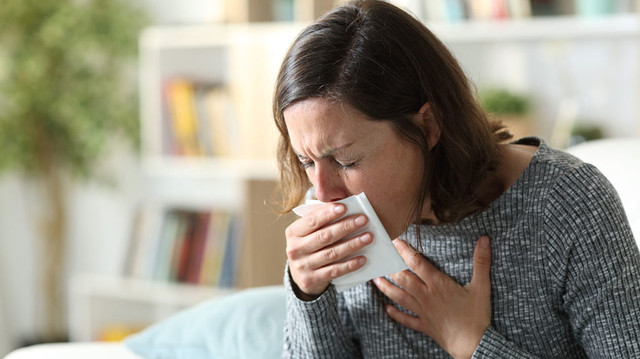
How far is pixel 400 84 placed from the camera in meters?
1.13

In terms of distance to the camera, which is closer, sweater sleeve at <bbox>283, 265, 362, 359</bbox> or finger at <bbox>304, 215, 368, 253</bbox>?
finger at <bbox>304, 215, 368, 253</bbox>

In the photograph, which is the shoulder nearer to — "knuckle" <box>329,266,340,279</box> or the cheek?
the cheek

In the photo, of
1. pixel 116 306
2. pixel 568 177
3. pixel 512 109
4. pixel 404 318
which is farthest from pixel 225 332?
pixel 116 306

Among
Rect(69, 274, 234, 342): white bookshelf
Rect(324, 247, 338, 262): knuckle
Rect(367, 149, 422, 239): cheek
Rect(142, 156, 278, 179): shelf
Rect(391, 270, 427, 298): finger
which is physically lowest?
Rect(69, 274, 234, 342): white bookshelf

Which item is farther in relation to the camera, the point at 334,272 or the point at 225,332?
the point at 225,332

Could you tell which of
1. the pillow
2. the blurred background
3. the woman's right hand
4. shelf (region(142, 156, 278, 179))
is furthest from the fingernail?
shelf (region(142, 156, 278, 179))

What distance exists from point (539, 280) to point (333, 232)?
32 centimetres

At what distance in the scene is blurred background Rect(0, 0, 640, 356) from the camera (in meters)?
2.69

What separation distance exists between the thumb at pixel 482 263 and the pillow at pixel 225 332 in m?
0.46

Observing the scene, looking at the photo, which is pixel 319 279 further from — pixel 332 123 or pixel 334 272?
pixel 332 123

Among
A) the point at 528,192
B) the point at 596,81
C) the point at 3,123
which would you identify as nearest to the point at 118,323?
the point at 3,123

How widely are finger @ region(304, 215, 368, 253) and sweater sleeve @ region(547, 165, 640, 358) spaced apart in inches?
11.3

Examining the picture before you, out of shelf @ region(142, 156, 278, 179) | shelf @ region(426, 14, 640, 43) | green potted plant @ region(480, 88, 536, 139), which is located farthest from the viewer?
shelf @ region(142, 156, 278, 179)

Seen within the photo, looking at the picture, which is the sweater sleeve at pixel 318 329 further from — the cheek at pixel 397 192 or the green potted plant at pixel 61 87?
the green potted plant at pixel 61 87
